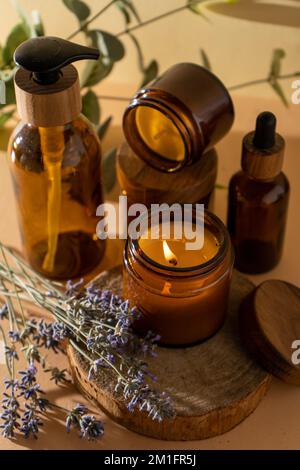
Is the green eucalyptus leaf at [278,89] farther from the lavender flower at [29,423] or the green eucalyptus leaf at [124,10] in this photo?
the lavender flower at [29,423]

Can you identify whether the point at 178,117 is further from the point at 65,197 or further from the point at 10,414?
the point at 10,414

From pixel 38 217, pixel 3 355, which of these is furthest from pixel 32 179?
pixel 3 355

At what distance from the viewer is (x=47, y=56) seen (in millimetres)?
680

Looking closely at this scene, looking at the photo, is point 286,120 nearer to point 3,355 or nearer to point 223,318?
point 223,318

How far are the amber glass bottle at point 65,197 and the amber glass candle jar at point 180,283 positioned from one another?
0.13 metres

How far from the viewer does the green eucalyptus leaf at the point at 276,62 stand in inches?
37.9

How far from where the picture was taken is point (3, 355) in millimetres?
776

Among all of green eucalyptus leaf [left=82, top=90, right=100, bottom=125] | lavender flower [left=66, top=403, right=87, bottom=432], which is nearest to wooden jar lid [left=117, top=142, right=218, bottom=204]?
green eucalyptus leaf [left=82, top=90, right=100, bottom=125]

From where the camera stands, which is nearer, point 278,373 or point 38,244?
point 278,373

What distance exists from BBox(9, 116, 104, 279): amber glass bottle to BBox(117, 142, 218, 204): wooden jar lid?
4 cm

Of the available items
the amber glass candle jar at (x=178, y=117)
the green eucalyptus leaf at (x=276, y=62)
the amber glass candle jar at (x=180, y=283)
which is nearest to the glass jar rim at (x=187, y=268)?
the amber glass candle jar at (x=180, y=283)
